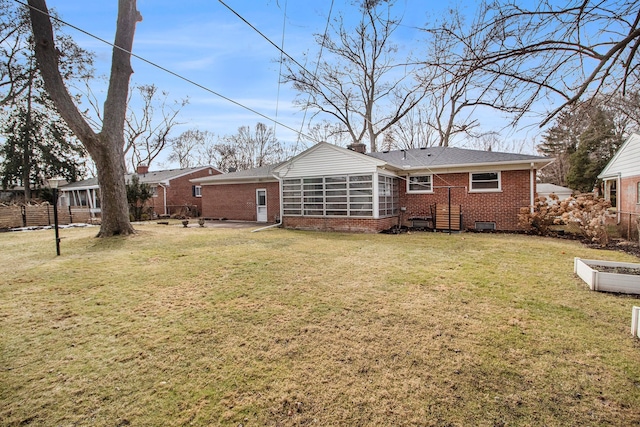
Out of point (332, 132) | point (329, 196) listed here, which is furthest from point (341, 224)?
point (332, 132)

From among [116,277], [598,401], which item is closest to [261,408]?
[598,401]

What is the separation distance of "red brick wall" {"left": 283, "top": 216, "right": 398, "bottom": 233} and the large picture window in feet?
0.84

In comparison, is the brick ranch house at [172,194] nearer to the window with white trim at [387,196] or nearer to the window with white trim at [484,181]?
the window with white trim at [387,196]

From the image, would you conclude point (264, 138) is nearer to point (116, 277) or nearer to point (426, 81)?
point (116, 277)

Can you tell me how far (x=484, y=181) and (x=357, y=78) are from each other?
36.4 ft

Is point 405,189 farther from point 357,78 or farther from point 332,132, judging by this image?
point 332,132

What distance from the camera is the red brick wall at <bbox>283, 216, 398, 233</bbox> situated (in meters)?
12.5

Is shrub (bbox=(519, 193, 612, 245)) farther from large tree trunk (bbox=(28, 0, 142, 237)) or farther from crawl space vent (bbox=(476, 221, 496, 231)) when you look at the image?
large tree trunk (bbox=(28, 0, 142, 237))

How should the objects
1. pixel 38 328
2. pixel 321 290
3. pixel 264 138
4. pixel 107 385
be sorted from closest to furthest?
1. pixel 107 385
2. pixel 38 328
3. pixel 321 290
4. pixel 264 138

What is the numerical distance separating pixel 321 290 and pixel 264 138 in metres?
35.4

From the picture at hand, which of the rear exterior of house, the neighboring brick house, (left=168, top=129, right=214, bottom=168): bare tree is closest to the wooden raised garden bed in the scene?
the neighboring brick house

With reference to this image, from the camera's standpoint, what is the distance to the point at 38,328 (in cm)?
377

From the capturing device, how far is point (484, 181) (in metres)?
12.7

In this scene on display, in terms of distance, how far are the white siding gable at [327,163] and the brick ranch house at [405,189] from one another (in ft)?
0.14
